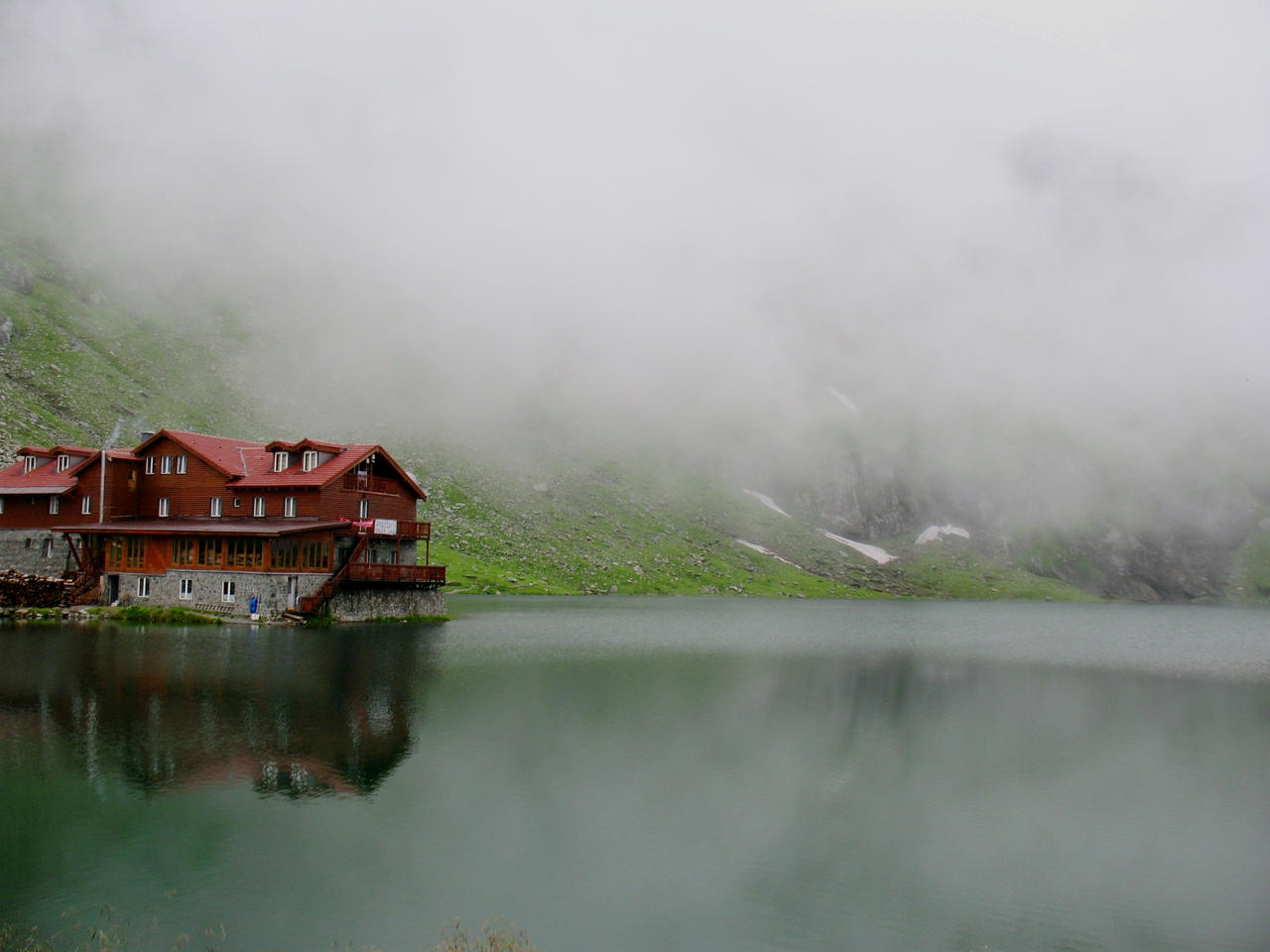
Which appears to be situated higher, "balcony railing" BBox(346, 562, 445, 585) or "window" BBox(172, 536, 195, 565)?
"window" BBox(172, 536, 195, 565)

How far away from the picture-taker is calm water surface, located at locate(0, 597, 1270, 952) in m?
18.0

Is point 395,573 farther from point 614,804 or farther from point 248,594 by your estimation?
point 614,804

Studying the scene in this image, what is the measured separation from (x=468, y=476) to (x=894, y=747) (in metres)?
122

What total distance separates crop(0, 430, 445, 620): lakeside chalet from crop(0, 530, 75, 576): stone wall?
0.34 ft

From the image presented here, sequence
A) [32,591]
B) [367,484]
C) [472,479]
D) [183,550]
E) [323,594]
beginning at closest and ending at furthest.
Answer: [323,594]
[32,591]
[183,550]
[367,484]
[472,479]

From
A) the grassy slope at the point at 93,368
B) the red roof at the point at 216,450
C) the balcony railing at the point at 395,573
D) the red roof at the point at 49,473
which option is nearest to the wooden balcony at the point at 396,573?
the balcony railing at the point at 395,573

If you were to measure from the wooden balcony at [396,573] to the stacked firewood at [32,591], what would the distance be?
68.4ft

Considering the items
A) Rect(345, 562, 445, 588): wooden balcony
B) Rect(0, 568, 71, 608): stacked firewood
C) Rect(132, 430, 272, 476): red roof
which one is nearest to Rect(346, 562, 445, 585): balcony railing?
Rect(345, 562, 445, 588): wooden balcony

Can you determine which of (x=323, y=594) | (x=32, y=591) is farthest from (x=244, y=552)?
(x=32, y=591)

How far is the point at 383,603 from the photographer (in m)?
69.7

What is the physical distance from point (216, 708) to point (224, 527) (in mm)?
37212

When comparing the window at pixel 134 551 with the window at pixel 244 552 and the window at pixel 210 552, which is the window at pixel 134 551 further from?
the window at pixel 244 552

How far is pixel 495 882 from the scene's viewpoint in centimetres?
1923

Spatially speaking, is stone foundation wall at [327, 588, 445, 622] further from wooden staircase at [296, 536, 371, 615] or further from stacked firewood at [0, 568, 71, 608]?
stacked firewood at [0, 568, 71, 608]
